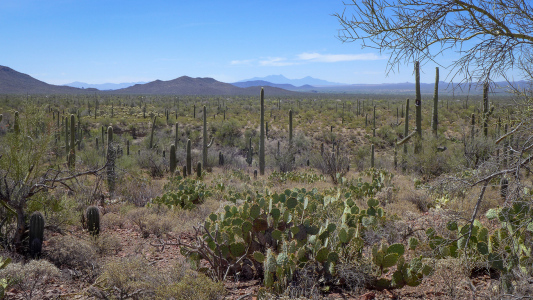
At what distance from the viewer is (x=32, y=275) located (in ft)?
16.0

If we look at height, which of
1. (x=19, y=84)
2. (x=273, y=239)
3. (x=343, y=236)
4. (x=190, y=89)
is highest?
(x=190, y=89)

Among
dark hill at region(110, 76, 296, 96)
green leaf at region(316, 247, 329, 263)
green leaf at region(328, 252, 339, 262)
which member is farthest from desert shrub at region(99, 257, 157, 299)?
dark hill at region(110, 76, 296, 96)

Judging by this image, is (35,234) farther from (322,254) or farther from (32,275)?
(322,254)

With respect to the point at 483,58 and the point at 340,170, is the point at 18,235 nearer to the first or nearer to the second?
the point at 483,58

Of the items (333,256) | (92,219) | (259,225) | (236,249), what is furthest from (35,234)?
(333,256)

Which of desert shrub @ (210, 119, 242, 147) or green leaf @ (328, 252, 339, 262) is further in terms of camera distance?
desert shrub @ (210, 119, 242, 147)

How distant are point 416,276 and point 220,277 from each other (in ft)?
7.37

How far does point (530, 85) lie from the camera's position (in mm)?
4617

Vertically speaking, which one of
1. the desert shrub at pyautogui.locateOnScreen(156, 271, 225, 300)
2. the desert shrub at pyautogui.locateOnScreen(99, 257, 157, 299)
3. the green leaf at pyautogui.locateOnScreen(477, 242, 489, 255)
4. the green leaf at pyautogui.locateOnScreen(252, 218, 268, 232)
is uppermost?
the green leaf at pyautogui.locateOnScreen(252, 218, 268, 232)

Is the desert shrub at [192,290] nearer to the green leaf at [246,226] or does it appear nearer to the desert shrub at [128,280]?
the desert shrub at [128,280]

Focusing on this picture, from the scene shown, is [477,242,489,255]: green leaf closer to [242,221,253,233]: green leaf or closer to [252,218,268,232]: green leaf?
[252,218,268,232]: green leaf

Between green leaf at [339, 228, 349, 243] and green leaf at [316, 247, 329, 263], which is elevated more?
green leaf at [339, 228, 349, 243]

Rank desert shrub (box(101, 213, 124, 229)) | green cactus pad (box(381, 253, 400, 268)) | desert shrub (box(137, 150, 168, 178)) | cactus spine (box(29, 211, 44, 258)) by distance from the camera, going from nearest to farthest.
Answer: green cactus pad (box(381, 253, 400, 268)) < cactus spine (box(29, 211, 44, 258)) < desert shrub (box(101, 213, 124, 229)) < desert shrub (box(137, 150, 168, 178))

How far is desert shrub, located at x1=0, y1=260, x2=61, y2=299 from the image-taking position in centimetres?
449
